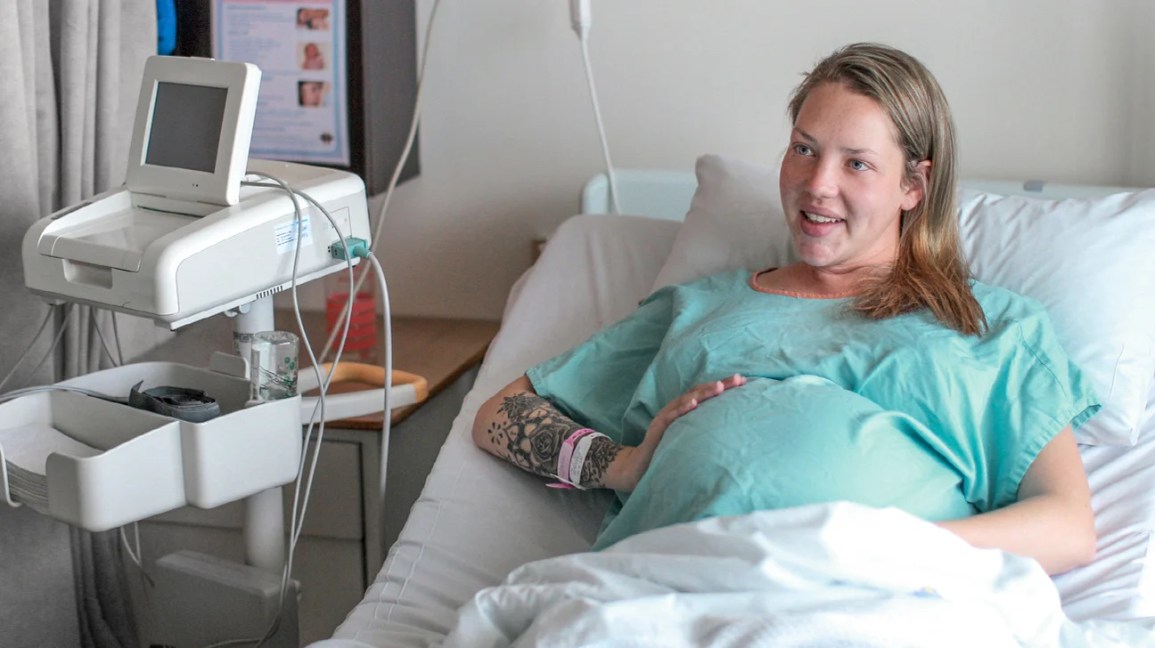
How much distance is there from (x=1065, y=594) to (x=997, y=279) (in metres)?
0.48

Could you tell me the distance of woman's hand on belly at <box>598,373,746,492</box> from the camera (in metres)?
1.46

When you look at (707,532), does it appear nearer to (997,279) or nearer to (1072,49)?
(997,279)

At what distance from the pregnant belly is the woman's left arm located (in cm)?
7

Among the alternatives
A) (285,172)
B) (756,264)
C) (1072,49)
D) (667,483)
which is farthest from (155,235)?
(1072,49)

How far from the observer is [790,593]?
1127 millimetres

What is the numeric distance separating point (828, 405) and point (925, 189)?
15.2 inches

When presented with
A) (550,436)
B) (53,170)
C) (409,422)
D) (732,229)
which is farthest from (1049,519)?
(53,170)

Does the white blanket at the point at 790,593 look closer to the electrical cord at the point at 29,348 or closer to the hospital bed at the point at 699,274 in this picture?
the hospital bed at the point at 699,274

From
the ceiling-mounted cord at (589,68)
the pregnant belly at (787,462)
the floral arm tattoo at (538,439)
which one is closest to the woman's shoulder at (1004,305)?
the pregnant belly at (787,462)

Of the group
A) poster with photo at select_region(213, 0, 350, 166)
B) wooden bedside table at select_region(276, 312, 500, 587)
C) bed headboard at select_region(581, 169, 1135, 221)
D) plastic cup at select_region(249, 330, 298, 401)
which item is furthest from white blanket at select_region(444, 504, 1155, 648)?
poster with photo at select_region(213, 0, 350, 166)

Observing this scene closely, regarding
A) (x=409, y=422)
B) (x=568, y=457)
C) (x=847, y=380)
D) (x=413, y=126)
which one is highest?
(x=413, y=126)

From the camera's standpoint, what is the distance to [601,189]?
88.6 inches

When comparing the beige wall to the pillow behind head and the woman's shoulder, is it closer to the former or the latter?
the pillow behind head

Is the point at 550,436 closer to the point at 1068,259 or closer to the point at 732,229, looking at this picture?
the point at 732,229
